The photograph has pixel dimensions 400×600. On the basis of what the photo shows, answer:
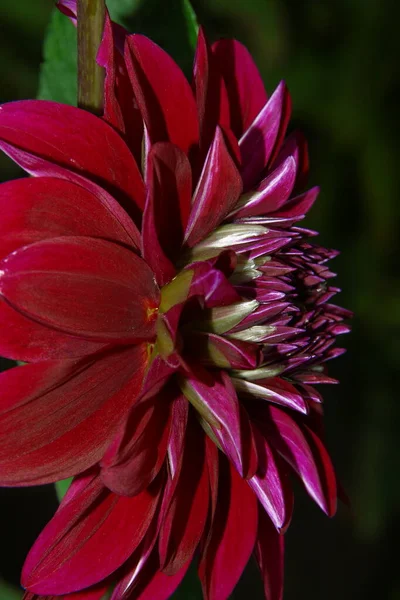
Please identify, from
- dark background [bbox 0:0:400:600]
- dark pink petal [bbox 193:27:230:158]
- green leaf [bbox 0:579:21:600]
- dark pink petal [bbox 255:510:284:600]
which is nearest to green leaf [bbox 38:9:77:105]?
dark pink petal [bbox 193:27:230:158]

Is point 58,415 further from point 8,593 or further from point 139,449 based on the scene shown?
point 8,593

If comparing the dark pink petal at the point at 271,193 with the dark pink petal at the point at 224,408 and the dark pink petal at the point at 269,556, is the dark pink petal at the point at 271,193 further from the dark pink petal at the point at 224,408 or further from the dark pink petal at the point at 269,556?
the dark pink petal at the point at 269,556

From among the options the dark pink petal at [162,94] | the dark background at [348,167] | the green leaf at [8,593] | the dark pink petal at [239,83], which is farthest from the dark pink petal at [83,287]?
the dark background at [348,167]

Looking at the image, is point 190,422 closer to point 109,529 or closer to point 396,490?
point 109,529

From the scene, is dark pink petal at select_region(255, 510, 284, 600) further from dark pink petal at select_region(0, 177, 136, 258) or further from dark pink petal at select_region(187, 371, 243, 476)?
dark pink petal at select_region(0, 177, 136, 258)

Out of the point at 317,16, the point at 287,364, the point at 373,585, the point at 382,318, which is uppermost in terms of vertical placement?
the point at 317,16

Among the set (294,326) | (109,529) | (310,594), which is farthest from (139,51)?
(310,594)
